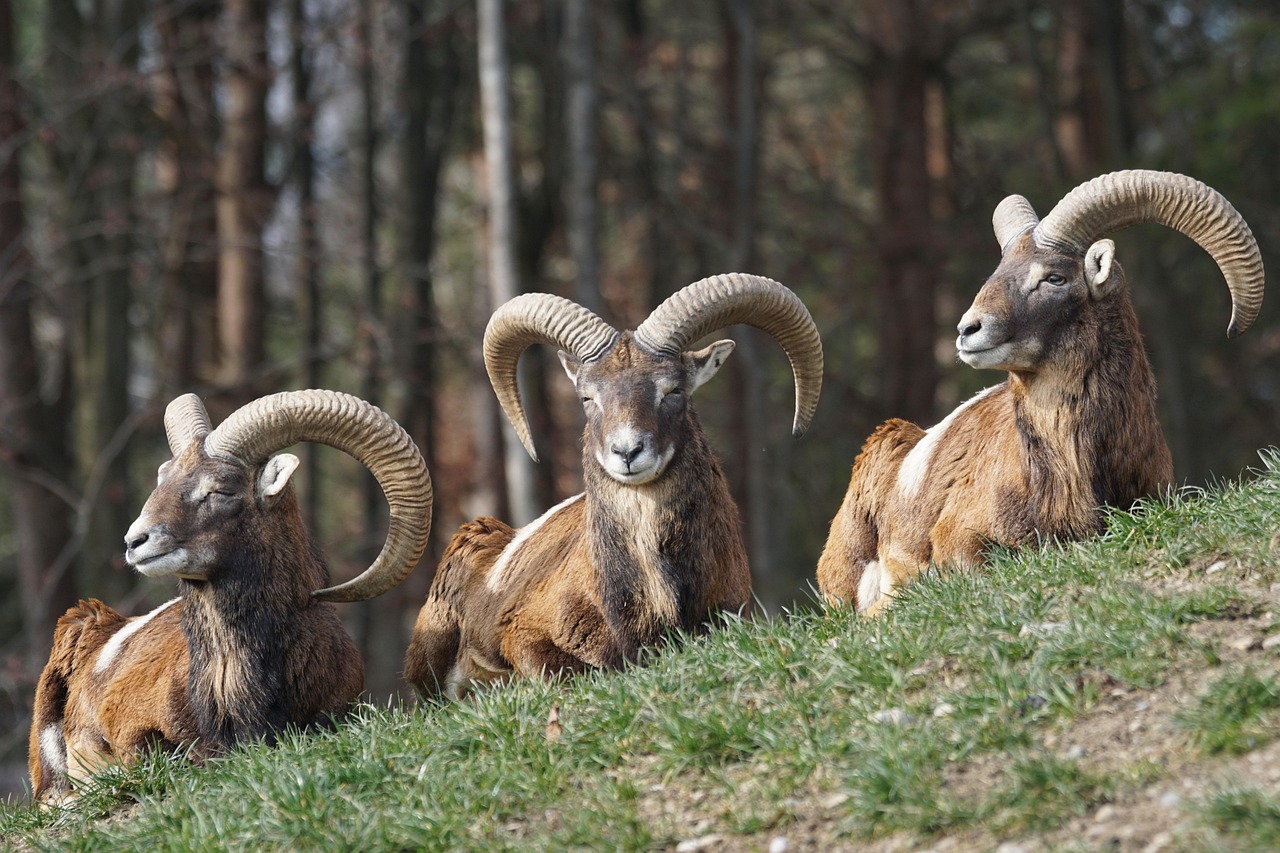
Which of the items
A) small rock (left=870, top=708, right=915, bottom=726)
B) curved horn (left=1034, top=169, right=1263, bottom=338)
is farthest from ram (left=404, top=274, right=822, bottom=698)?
small rock (left=870, top=708, right=915, bottom=726)

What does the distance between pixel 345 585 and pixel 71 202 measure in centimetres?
1358

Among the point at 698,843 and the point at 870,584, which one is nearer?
the point at 698,843

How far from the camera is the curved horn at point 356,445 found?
9086 millimetres

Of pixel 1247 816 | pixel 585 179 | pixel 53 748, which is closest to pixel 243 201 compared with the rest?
pixel 585 179

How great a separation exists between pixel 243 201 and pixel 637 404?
14.5 meters

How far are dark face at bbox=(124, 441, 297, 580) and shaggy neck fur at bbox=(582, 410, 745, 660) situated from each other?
1852 mm

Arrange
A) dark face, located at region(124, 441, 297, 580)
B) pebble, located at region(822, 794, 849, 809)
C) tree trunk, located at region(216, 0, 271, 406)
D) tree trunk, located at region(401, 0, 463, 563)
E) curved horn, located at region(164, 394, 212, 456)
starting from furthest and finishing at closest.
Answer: tree trunk, located at region(401, 0, 463, 563) → tree trunk, located at region(216, 0, 271, 406) → curved horn, located at region(164, 394, 212, 456) → dark face, located at region(124, 441, 297, 580) → pebble, located at region(822, 794, 849, 809)

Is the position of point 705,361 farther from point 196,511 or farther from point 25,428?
point 25,428

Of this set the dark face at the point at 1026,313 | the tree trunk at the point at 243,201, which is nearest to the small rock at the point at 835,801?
the dark face at the point at 1026,313

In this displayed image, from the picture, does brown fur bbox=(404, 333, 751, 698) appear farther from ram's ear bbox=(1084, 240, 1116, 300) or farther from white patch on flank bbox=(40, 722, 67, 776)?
white patch on flank bbox=(40, 722, 67, 776)

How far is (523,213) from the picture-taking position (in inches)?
1021

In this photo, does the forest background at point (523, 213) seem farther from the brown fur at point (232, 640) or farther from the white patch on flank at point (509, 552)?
the brown fur at point (232, 640)

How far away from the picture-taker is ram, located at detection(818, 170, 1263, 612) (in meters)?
8.45

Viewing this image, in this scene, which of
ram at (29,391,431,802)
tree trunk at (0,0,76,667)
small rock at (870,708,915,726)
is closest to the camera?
small rock at (870,708,915,726)
